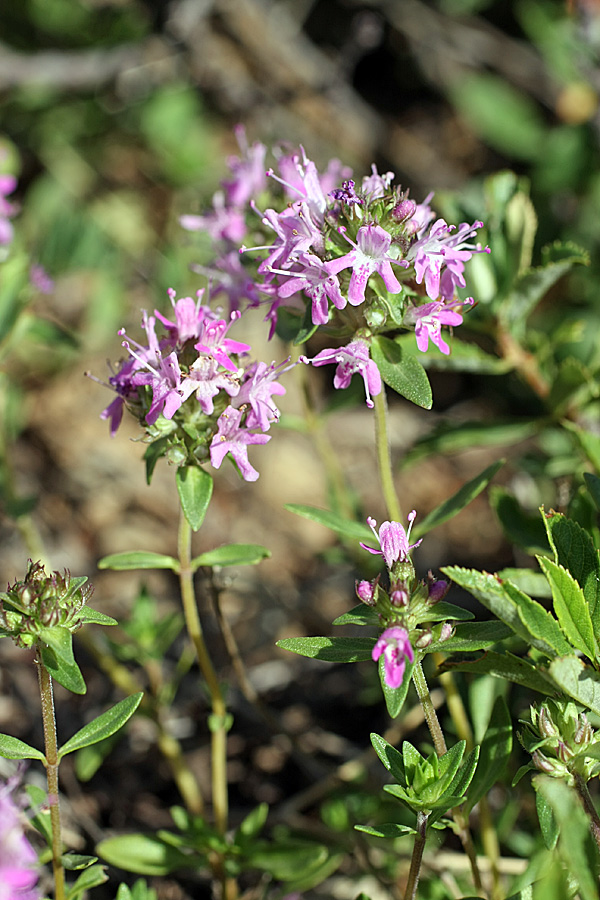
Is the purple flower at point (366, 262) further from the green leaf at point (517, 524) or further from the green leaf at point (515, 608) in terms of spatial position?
the green leaf at point (517, 524)

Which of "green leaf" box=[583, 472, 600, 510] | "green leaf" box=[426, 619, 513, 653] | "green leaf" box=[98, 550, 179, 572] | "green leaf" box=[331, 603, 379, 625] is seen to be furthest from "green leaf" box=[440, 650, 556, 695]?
"green leaf" box=[98, 550, 179, 572]

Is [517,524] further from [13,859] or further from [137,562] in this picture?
[13,859]

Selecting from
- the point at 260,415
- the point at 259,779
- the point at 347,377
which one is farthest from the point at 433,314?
the point at 259,779

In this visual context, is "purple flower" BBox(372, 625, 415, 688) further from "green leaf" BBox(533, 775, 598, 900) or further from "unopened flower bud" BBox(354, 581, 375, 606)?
"green leaf" BBox(533, 775, 598, 900)

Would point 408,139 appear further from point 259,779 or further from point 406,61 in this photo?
point 259,779

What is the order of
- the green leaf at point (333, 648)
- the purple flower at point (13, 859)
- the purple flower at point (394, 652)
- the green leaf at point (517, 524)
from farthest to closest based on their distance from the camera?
the green leaf at point (517, 524) < the green leaf at point (333, 648) < the purple flower at point (394, 652) < the purple flower at point (13, 859)

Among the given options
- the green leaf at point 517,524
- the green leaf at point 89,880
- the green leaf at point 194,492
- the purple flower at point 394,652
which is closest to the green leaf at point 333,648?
the purple flower at point 394,652
